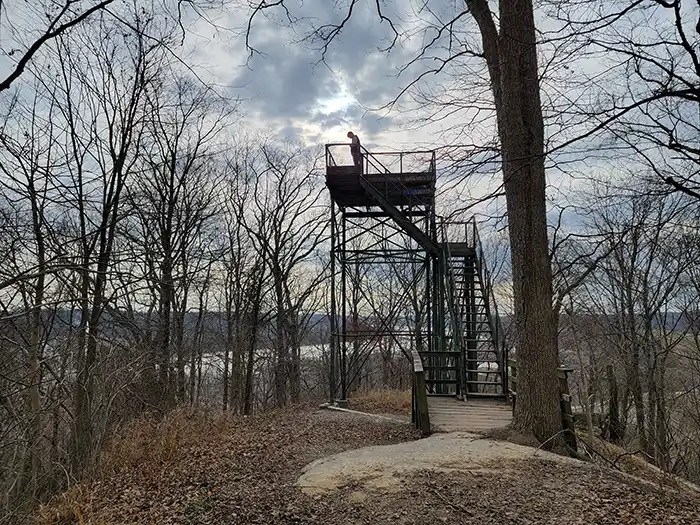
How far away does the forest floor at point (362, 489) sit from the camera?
3766 mm

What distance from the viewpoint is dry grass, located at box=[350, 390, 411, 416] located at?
11.0 metres

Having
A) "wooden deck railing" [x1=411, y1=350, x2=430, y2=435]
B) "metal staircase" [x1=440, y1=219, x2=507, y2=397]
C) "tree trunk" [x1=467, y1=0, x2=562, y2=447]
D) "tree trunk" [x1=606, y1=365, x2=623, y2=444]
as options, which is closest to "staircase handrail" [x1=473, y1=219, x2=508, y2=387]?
"metal staircase" [x1=440, y1=219, x2=507, y2=397]

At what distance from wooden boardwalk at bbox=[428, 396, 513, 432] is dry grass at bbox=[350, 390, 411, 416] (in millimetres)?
2055

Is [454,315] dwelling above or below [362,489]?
above

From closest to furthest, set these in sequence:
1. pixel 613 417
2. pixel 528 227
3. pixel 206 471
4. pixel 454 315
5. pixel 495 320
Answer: pixel 206 471 → pixel 528 227 → pixel 454 315 → pixel 495 320 → pixel 613 417

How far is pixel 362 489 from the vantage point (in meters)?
4.28

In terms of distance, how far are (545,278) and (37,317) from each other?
29.4ft

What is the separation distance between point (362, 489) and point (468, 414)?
3909 millimetres

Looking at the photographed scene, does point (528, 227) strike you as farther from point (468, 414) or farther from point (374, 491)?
point (374, 491)

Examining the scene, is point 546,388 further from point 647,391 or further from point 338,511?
point 647,391

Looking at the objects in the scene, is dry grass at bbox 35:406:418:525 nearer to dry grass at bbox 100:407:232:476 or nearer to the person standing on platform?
dry grass at bbox 100:407:232:476

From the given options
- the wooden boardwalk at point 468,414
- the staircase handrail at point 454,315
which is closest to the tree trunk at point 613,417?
the wooden boardwalk at point 468,414

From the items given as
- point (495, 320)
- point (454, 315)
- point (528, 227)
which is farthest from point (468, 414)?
point (495, 320)

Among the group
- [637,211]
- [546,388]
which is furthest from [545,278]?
[637,211]
